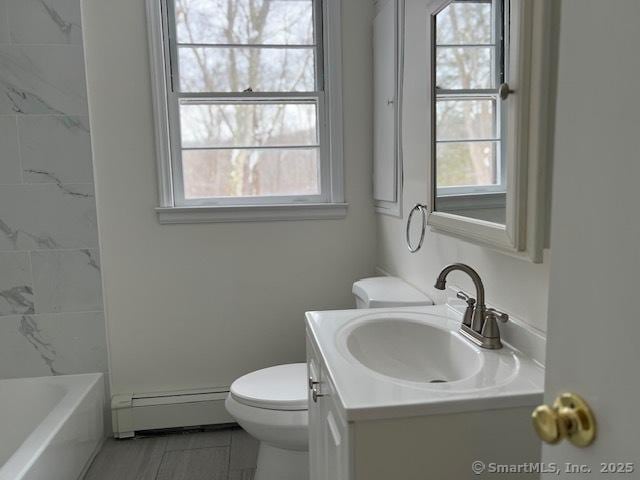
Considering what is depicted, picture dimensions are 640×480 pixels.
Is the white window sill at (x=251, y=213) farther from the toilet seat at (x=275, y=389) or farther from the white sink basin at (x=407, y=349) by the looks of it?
the white sink basin at (x=407, y=349)

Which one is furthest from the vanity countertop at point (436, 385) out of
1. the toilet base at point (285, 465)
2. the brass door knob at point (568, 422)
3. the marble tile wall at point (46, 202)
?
the marble tile wall at point (46, 202)

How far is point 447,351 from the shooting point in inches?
52.8

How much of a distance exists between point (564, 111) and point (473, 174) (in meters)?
0.79

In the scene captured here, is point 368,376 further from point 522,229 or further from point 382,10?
point 382,10

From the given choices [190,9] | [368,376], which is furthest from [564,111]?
[190,9]

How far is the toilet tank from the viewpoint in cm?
178

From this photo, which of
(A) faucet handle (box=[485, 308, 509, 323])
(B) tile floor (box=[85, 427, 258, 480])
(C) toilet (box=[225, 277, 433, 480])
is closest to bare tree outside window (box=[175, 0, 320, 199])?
(C) toilet (box=[225, 277, 433, 480])

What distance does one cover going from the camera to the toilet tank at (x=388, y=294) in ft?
5.86

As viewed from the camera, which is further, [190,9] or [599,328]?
[190,9]

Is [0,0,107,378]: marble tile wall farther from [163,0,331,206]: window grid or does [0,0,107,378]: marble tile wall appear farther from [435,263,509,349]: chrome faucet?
[435,263,509,349]: chrome faucet

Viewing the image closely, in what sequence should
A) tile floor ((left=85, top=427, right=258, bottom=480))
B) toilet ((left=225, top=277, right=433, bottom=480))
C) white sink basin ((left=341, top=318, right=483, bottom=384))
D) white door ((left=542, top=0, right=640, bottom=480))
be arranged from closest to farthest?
1. white door ((left=542, top=0, right=640, bottom=480))
2. white sink basin ((left=341, top=318, right=483, bottom=384))
3. toilet ((left=225, top=277, right=433, bottom=480))
4. tile floor ((left=85, top=427, right=258, bottom=480))

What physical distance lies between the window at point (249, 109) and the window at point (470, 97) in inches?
36.2

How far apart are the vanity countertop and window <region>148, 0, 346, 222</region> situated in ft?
3.98

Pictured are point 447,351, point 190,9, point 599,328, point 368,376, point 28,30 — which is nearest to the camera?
point 599,328
